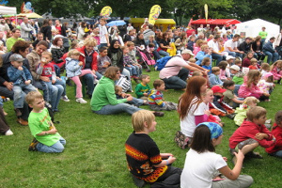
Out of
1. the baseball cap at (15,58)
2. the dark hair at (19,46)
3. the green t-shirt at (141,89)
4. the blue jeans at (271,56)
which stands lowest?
the blue jeans at (271,56)

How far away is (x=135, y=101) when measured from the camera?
6.55 metres

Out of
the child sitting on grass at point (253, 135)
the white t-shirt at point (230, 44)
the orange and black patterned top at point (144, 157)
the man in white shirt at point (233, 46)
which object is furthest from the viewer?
the white t-shirt at point (230, 44)

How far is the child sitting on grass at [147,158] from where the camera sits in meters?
3.16

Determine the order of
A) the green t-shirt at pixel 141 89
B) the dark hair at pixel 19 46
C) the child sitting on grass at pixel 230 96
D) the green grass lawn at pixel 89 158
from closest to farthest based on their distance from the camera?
the green grass lawn at pixel 89 158, the dark hair at pixel 19 46, the child sitting on grass at pixel 230 96, the green t-shirt at pixel 141 89

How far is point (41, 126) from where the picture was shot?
4.28 metres

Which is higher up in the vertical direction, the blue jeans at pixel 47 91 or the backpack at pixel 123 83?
the blue jeans at pixel 47 91

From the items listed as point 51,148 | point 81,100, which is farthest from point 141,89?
point 51,148

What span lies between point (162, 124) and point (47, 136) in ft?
7.81

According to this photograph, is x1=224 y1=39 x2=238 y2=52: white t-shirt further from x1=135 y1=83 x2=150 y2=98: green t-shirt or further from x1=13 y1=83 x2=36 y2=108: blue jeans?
x1=13 y1=83 x2=36 y2=108: blue jeans

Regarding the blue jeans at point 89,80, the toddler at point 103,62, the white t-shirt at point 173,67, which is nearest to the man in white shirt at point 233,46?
the white t-shirt at point 173,67

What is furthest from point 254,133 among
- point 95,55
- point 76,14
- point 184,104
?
point 76,14

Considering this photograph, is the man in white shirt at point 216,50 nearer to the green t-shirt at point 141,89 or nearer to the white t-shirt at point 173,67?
the white t-shirt at point 173,67

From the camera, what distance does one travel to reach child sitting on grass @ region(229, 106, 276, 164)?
3.85 metres

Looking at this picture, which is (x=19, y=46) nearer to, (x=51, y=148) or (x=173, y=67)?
(x=51, y=148)
